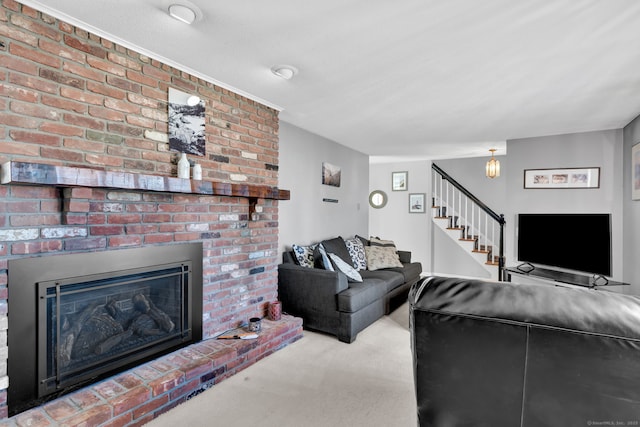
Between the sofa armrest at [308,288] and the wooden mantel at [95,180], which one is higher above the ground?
the wooden mantel at [95,180]

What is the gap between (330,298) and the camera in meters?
3.27

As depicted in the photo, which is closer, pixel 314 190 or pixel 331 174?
pixel 314 190

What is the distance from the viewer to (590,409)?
2.63ft

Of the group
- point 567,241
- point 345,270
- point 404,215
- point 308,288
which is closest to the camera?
point 308,288

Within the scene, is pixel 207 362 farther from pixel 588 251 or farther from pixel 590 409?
pixel 588 251

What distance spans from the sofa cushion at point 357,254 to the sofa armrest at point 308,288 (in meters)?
1.20

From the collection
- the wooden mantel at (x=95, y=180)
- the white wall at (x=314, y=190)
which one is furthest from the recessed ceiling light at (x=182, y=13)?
the white wall at (x=314, y=190)

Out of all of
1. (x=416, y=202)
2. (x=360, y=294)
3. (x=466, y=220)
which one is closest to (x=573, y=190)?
(x=466, y=220)

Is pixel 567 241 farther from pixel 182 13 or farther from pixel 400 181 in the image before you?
pixel 182 13

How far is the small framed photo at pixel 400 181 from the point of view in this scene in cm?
697

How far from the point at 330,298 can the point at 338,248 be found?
1219 millimetres

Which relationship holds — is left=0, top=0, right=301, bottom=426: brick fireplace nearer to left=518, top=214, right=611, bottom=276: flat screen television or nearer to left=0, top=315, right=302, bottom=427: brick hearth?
left=0, top=315, right=302, bottom=427: brick hearth

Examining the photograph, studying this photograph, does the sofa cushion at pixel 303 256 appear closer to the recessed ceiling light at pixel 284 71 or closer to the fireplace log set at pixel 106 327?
the fireplace log set at pixel 106 327

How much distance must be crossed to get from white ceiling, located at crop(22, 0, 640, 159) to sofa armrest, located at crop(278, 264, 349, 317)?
167cm
